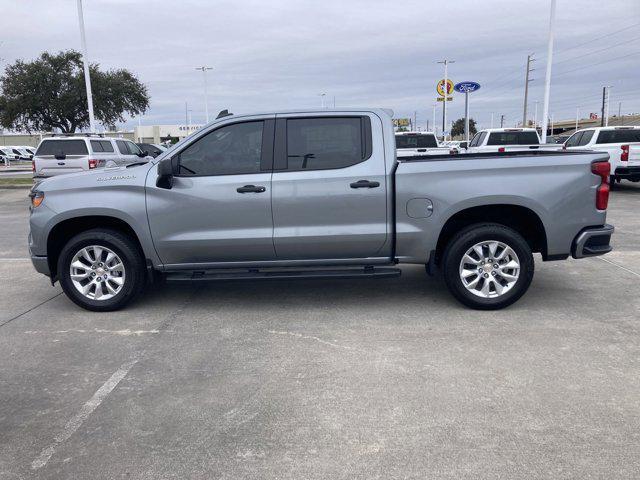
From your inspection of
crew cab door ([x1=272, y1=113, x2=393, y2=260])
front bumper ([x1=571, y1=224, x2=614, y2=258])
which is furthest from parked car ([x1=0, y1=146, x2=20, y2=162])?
front bumper ([x1=571, y1=224, x2=614, y2=258])

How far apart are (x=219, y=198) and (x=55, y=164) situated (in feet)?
41.3

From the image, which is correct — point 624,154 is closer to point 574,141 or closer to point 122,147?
point 574,141

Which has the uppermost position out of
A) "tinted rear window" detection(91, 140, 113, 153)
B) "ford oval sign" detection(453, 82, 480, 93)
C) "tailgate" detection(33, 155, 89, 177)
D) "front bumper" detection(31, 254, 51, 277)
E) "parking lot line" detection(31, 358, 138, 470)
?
"ford oval sign" detection(453, 82, 480, 93)

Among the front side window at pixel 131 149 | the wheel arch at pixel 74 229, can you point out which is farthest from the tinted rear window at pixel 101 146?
the wheel arch at pixel 74 229

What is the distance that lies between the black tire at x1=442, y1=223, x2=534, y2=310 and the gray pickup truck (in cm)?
1

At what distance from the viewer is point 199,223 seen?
216 inches

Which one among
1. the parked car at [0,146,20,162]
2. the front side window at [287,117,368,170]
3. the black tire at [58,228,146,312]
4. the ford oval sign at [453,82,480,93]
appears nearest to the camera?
the front side window at [287,117,368,170]

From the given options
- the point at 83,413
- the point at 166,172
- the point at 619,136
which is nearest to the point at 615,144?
the point at 619,136

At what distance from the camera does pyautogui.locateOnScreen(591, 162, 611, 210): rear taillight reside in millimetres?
5305

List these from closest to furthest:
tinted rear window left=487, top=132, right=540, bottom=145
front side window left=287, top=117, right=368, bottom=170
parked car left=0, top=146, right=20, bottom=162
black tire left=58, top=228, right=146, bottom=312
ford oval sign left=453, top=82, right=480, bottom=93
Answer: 1. front side window left=287, top=117, right=368, bottom=170
2. black tire left=58, top=228, right=146, bottom=312
3. tinted rear window left=487, top=132, right=540, bottom=145
4. ford oval sign left=453, top=82, right=480, bottom=93
5. parked car left=0, top=146, right=20, bottom=162

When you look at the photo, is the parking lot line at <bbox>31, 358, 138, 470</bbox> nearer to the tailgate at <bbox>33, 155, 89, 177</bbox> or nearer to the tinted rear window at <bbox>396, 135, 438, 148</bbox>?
the tailgate at <bbox>33, 155, 89, 177</bbox>

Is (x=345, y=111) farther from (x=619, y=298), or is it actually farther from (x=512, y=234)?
(x=619, y=298)

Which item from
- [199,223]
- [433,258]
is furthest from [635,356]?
[199,223]

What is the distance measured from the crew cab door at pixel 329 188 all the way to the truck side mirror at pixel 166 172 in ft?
3.23
